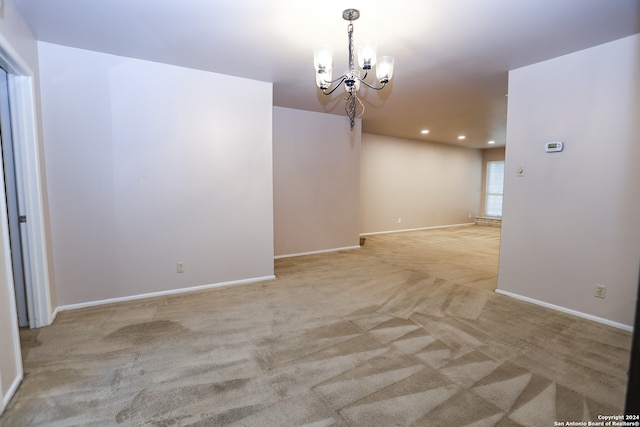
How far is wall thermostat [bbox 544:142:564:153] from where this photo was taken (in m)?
2.89

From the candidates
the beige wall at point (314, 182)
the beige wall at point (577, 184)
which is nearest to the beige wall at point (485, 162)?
the beige wall at point (314, 182)

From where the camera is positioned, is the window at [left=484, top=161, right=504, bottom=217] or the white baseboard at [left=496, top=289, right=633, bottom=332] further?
the window at [left=484, top=161, right=504, bottom=217]

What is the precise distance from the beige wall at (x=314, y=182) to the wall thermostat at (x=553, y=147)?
314 cm

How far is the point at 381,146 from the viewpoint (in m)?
7.22

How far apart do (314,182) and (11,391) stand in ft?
13.8

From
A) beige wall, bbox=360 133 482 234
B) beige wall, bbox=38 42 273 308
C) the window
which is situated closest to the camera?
beige wall, bbox=38 42 273 308

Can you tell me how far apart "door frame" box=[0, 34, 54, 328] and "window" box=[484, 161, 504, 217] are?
10.2 metres

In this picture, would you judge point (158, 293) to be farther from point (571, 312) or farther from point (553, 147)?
point (553, 147)

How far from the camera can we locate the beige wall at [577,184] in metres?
2.54

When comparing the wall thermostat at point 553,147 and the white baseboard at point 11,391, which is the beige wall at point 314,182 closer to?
the wall thermostat at point 553,147

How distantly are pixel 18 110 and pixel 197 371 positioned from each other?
8.08ft

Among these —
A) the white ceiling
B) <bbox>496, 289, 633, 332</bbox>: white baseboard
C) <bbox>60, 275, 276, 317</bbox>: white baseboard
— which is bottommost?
<bbox>496, 289, 633, 332</bbox>: white baseboard

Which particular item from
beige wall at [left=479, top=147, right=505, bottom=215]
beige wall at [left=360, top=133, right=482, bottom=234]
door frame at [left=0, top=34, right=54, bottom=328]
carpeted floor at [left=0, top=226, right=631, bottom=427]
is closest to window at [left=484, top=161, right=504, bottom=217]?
beige wall at [left=479, top=147, right=505, bottom=215]

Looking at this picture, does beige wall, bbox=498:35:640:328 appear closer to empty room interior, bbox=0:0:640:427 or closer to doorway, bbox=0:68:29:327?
empty room interior, bbox=0:0:640:427
